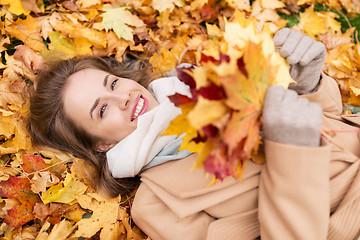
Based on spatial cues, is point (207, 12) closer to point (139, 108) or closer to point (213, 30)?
point (213, 30)

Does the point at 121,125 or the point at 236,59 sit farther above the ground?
the point at 236,59

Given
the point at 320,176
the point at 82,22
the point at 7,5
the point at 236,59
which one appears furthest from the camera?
the point at 82,22

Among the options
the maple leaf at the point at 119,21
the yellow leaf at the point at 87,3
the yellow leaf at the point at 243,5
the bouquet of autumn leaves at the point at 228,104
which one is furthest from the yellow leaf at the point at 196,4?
the bouquet of autumn leaves at the point at 228,104

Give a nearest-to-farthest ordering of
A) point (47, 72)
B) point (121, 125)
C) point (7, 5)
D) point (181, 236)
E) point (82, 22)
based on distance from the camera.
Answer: point (181, 236) < point (121, 125) < point (47, 72) < point (7, 5) < point (82, 22)

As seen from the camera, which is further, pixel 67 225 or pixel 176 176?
pixel 67 225

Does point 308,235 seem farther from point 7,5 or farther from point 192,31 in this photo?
point 7,5

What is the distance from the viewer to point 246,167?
1.28 meters

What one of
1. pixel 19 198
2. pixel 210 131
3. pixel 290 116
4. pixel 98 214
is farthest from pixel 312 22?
pixel 19 198

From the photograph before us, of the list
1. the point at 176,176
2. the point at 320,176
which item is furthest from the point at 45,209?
the point at 320,176

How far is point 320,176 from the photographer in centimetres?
105

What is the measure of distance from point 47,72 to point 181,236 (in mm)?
1262

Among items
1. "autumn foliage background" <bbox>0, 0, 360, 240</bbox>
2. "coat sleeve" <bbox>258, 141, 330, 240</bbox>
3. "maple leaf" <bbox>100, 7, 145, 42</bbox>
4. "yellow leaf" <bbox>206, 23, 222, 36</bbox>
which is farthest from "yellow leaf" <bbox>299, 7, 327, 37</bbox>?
"coat sleeve" <bbox>258, 141, 330, 240</bbox>

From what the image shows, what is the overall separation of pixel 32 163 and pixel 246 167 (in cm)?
117

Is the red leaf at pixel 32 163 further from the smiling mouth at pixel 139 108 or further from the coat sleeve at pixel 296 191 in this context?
the coat sleeve at pixel 296 191
